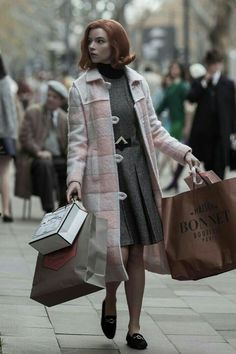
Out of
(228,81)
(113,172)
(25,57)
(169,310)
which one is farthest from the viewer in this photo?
(25,57)

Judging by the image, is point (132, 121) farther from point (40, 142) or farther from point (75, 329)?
point (40, 142)

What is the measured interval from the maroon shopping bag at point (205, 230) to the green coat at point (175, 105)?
36.6 feet

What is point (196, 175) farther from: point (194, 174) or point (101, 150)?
point (101, 150)

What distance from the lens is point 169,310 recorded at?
Answer: 7.92 m

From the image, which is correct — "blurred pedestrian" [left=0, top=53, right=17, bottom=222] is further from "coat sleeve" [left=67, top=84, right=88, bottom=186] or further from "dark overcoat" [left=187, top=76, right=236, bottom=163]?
"coat sleeve" [left=67, top=84, right=88, bottom=186]

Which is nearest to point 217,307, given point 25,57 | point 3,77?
point 3,77

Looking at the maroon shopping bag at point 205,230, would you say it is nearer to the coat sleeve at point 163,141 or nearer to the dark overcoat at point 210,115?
the coat sleeve at point 163,141

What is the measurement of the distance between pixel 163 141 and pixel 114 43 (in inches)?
25.5

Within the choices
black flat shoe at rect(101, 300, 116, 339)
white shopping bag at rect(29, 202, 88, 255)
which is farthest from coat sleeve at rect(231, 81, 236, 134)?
white shopping bag at rect(29, 202, 88, 255)

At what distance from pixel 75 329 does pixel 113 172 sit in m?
1.09

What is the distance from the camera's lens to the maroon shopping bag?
6.54 meters

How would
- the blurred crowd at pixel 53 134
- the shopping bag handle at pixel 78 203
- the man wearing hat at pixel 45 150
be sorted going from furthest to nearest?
the man wearing hat at pixel 45 150
the blurred crowd at pixel 53 134
the shopping bag handle at pixel 78 203

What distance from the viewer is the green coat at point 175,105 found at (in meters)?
17.8

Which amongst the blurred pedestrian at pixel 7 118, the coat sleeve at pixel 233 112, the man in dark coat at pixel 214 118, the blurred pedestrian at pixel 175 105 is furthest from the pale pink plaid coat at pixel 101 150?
the blurred pedestrian at pixel 175 105
